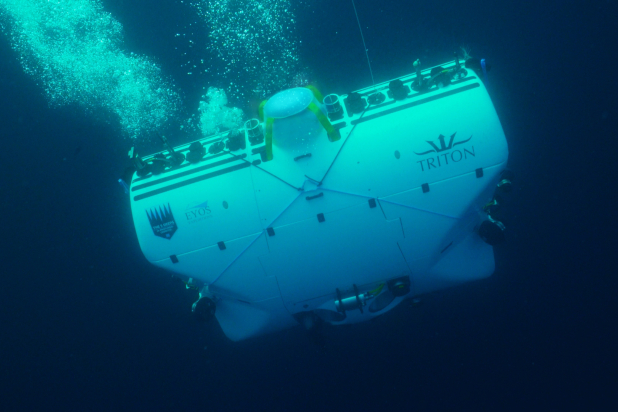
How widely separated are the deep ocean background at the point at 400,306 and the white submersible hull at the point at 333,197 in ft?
4.63

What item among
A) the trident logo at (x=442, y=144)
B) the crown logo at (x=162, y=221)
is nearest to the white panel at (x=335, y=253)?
the trident logo at (x=442, y=144)

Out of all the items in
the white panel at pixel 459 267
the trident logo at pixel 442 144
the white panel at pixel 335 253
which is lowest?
the white panel at pixel 459 267

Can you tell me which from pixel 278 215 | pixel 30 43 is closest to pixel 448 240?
pixel 278 215

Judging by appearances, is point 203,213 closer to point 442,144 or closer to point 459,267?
point 442,144

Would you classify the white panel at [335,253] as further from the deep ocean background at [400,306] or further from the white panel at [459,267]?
the deep ocean background at [400,306]

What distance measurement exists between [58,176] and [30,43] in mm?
1915

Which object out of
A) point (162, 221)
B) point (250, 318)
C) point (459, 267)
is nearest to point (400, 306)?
point (459, 267)

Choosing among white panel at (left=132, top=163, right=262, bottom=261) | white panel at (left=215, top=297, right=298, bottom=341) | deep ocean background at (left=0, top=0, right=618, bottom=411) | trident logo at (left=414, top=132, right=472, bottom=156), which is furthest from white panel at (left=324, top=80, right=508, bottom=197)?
deep ocean background at (left=0, top=0, right=618, bottom=411)

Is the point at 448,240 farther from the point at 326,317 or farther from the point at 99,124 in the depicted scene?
the point at 99,124

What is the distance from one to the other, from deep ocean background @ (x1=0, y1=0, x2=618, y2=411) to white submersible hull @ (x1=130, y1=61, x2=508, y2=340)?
1.41 meters

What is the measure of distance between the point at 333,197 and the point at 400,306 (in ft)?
6.91

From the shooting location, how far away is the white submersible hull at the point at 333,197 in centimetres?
271

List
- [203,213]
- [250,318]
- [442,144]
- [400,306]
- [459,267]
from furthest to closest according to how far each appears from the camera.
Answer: [400,306]
[250,318]
[459,267]
[203,213]
[442,144]

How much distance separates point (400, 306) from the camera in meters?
4.14
